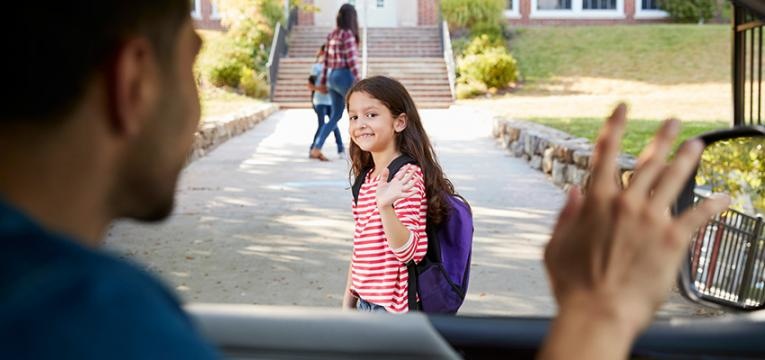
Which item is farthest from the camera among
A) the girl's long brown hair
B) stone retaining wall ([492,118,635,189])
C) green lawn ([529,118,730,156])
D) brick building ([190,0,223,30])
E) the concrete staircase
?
brick building ([190,0,223,30])

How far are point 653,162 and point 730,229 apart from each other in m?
1.29

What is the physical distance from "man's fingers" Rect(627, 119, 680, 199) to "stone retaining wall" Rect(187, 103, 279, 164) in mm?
10888

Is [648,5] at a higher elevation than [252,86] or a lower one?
higher

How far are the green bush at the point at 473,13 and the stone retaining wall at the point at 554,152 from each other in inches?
661

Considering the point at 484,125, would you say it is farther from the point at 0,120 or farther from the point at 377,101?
the point at 0,120

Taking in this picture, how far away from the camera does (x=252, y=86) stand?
90.3ft

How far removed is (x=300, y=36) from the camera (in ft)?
110

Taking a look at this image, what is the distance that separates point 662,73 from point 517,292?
22714 mm

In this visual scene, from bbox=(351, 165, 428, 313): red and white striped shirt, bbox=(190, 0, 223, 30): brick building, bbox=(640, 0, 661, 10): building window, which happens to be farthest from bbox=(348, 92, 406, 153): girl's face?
bbox=(640, 0, 661, 10): building window

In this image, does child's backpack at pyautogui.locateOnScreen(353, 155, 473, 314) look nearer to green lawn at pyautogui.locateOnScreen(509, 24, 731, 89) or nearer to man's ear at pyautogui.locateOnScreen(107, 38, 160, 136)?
man's ear at pyautogui.locateOnScreen(107, 38, 160, 136)

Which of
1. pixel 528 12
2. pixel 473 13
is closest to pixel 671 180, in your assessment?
pixel 473 13

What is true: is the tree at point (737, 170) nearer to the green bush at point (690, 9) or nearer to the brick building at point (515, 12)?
the brick building at point (515, 12)

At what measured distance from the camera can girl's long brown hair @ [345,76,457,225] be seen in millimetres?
3336

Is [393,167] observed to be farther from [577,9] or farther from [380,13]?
[577,9]
